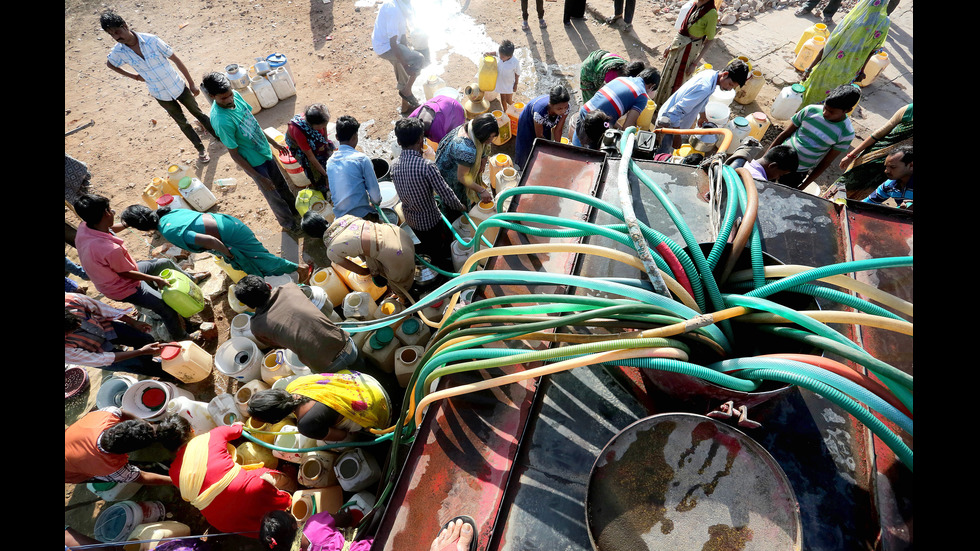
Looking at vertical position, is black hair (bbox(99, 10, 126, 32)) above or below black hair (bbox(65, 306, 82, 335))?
above

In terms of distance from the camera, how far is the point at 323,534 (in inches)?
100

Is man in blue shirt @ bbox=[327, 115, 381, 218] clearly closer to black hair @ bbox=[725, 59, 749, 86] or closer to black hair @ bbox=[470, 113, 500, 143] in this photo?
black hair @ bbox=[470, 113, 500, 143]

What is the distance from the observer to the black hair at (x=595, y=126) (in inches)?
155

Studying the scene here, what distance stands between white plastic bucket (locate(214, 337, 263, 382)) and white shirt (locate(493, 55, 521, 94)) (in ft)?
14.9

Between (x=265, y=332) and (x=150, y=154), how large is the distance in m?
5.36

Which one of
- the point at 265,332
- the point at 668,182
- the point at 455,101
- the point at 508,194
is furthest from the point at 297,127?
the point at 668,182

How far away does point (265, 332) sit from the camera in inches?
128

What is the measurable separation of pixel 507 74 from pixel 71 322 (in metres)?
5.35

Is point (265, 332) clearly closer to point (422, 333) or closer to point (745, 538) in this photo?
point (422, 333)

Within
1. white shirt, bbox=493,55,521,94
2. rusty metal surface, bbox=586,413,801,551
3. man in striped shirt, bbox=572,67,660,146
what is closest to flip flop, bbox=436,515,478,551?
rusty metal surface, bbox=586,413,801,551

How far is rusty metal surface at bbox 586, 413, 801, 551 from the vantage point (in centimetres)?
128

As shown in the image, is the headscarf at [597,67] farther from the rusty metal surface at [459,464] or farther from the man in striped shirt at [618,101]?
the rusty metal surface at [459,464]

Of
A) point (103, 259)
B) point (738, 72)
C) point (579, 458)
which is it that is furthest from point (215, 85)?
point (738, 72)

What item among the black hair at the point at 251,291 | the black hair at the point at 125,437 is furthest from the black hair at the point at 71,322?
the black hair at the point at 251,291
